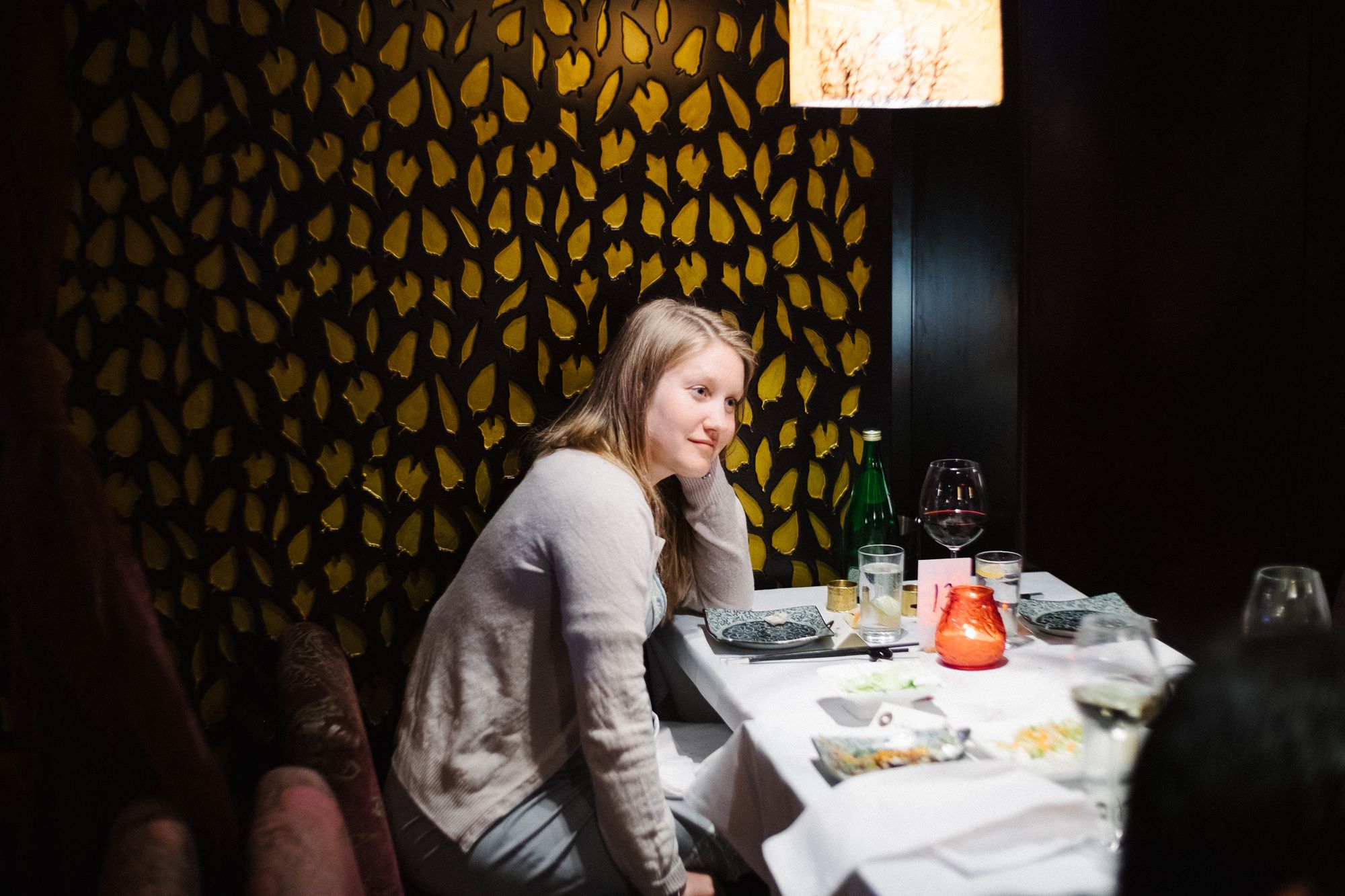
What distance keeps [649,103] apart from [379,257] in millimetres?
677

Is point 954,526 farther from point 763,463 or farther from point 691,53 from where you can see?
point 691,53

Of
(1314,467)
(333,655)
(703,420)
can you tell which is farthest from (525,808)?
(1314,467)

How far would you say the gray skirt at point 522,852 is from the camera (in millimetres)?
1442

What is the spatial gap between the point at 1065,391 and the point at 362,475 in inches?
71.7

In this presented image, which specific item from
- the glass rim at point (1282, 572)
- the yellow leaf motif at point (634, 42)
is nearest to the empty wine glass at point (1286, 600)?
the glass rim at point (1282, 572)

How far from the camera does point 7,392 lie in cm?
123

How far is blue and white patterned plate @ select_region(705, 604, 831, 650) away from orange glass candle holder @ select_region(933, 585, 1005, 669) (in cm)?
25

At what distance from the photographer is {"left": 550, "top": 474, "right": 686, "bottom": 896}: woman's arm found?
1.42 meters

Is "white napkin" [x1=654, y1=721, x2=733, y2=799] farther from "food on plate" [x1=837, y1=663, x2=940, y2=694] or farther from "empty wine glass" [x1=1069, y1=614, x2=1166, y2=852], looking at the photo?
"empty wine glass" [x1=1069, y1=614, x2=1166, y2=852]

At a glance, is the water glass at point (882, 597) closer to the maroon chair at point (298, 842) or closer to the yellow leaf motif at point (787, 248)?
the yellow leaf motif at point (787, 248)

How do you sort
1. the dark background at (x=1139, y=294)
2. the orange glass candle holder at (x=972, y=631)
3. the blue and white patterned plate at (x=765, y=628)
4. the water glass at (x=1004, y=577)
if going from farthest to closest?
the dark background at (x=1139, y=294) → the water glass at (x=1004, y=577) → the blue and white patterned plate at (x=765, y=628) → the orange glass candle holder at (x=972, y=631)

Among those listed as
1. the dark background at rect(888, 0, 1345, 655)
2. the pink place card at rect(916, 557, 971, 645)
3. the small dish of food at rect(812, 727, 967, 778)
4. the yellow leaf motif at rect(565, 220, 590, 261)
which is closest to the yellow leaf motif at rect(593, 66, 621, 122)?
the yellow leaf motif at rect(565, 220, 590, 261)

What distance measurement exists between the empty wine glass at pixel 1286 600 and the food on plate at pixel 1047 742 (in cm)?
25

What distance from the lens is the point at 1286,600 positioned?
118 cm
